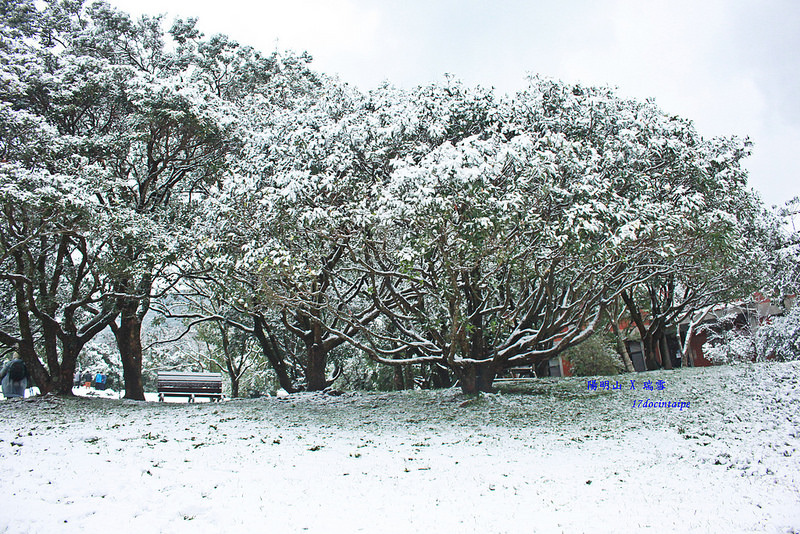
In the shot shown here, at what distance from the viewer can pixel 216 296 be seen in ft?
41.1

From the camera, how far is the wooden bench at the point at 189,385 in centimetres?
1596

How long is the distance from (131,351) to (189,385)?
246 centimetres

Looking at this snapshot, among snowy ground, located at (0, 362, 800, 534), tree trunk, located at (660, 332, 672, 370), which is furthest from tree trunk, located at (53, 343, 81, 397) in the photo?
tree trunk, located at (660, 332, 672, 370)

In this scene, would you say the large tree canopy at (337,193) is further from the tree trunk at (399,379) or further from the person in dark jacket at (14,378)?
the tree trunk at (399,379)

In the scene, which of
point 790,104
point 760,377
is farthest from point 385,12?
point 760,377

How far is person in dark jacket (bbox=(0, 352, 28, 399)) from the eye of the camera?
504 inches

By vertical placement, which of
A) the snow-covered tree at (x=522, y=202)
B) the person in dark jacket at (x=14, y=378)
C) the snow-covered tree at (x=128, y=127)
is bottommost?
the person in dark jacket at (x=14, y=378)

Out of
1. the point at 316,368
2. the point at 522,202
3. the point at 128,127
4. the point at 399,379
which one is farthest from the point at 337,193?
the point at 399,379

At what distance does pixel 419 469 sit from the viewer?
5.54m

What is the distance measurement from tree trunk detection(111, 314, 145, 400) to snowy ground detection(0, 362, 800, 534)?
435cm

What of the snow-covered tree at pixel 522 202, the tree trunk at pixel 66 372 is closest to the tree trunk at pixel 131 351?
the tree trunk at pixel 66 372

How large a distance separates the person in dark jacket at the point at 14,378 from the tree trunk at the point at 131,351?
7.16ft

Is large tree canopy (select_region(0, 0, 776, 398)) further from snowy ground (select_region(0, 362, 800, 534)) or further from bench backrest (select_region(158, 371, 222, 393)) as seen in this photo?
snowy ground (select_region(0, 362, 800, 534))

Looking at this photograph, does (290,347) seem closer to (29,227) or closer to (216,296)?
(216,296)
